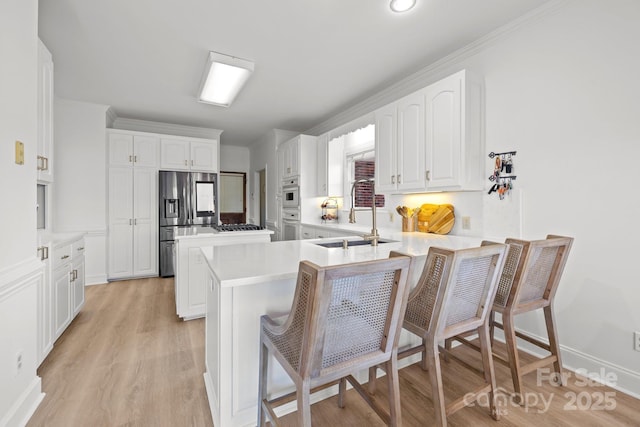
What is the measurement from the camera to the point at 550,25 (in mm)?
2076

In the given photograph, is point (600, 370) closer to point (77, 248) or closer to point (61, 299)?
point (61, 299)

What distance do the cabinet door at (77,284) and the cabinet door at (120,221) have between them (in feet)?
4.89

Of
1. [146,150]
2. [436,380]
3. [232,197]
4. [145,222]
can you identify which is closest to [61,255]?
[145,222]

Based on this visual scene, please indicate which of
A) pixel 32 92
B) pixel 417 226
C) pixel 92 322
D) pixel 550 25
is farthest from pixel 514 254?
pixel 92 322

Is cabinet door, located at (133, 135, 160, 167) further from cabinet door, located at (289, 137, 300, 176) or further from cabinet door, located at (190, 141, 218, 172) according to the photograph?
cabinet door, located at (289, 137, 300, 176)

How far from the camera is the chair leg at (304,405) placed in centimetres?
99

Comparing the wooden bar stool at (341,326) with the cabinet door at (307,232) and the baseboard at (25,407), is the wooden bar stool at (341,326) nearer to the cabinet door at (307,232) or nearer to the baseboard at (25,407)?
the baseboard at (25,407)

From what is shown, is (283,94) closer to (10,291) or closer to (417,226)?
(417,226)

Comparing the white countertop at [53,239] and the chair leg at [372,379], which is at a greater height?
the white countertop at [53,239]

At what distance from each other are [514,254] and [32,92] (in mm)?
2898

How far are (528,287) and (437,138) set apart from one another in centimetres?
144

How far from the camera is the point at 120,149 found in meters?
4.38

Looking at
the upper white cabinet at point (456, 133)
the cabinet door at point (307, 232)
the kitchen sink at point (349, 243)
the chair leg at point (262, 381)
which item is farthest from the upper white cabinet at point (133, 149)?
the chair leg at point (262, 381)

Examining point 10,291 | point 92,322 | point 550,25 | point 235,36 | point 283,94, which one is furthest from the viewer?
point 283,94
